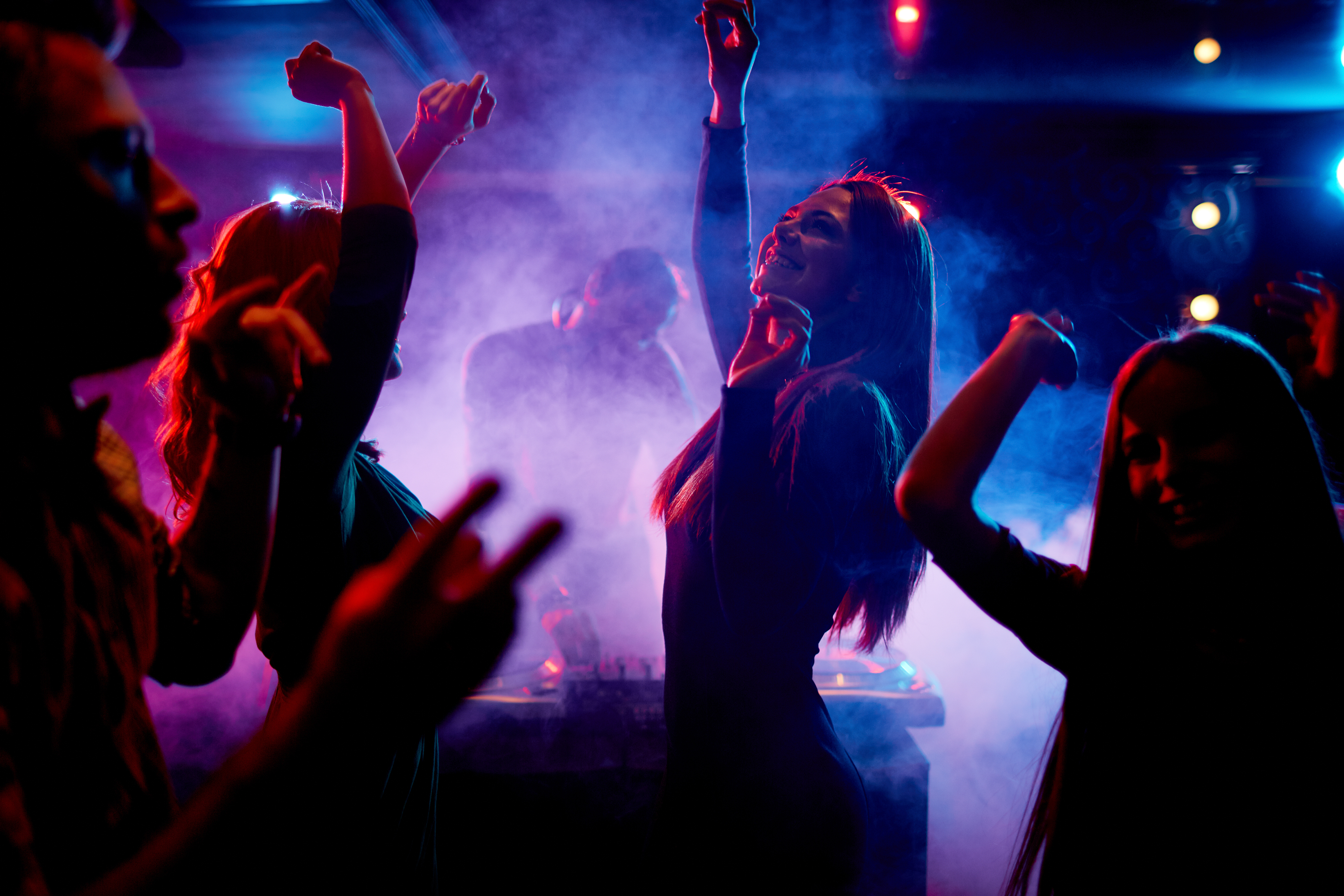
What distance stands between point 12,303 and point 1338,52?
4.42 m

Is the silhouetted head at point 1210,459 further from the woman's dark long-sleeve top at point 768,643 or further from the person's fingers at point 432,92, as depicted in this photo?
the person's fingers at point 432,92

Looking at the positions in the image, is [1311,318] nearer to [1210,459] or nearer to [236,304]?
[1210,459]

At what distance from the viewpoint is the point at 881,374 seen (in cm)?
130

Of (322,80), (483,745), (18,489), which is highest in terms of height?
(322,80)

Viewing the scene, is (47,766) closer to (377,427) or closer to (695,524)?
(695,524)

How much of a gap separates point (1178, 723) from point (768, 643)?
1.85ft

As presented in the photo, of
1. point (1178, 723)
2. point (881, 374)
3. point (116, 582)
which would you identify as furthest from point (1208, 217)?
point (116, 582)

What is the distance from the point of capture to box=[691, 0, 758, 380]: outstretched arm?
144 cm

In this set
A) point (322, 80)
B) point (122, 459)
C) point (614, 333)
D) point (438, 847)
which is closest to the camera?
point (122, 459)

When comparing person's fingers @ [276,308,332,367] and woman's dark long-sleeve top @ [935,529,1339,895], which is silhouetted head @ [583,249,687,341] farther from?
person's fingers @ [276,308,332,367]

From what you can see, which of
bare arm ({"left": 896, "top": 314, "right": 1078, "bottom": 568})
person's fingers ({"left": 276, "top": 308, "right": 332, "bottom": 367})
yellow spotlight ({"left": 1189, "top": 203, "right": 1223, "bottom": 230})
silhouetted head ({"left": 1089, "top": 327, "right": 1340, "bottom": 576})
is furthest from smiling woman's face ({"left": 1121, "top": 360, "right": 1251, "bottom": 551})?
yellow spotlight ({"left": 1189, "top": 203, "right": 1223, "bottom": 230})

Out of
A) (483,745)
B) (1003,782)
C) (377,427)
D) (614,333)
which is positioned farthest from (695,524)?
(377,427)

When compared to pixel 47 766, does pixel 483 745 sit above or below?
below

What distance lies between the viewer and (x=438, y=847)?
187 centimetres
